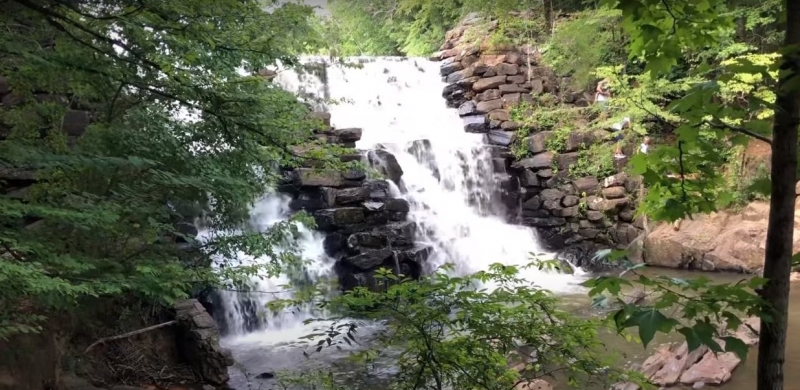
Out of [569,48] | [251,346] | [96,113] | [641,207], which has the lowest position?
[251,346]

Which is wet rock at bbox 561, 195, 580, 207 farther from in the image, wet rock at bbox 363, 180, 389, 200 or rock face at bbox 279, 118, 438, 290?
wet rock at bbox 363, 180, 389, 200

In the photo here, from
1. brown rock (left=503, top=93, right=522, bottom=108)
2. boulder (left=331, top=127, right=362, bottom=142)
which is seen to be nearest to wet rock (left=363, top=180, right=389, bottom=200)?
boulder (left=331, top=127, right=362, bottom=142)

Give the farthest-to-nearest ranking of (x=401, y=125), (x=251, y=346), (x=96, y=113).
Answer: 1. (x=401, y=125)
2. (x=251, y=346)
3. (x=96, y=113)

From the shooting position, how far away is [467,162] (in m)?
12.8

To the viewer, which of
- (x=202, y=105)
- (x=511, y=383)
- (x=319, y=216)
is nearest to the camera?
(x=511, y=383)

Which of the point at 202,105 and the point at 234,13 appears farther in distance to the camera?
the point at 234,13

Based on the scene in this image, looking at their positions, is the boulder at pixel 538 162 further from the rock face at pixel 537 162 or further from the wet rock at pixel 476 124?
the wet rock at pixel 476 124

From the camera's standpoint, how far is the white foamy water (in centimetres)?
834

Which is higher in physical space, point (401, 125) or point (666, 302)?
point (401, 125)

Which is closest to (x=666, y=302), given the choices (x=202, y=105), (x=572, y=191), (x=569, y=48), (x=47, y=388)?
(x=202, y=105)

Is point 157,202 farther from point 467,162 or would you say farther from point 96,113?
point 467,162

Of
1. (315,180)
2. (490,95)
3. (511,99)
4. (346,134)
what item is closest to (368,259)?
(315,180)

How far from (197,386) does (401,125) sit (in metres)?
9.95

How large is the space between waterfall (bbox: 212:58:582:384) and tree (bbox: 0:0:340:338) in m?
2.73
